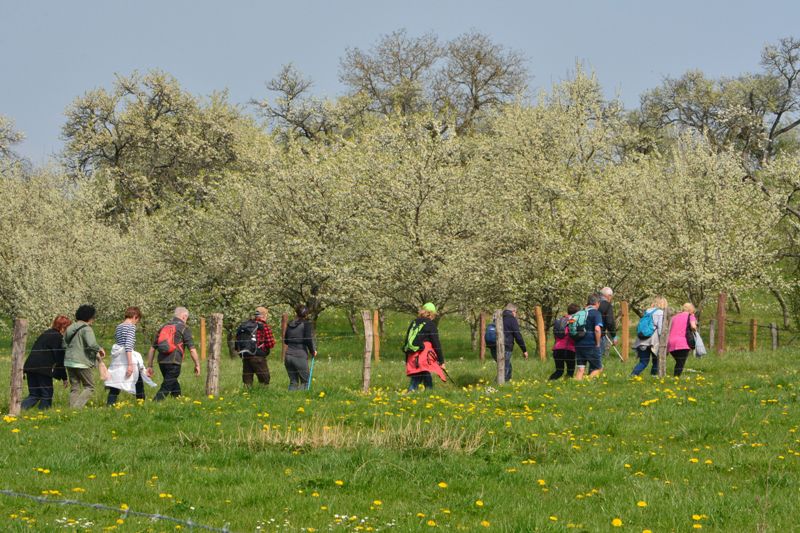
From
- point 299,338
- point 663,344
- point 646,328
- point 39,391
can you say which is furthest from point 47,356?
point 663,344

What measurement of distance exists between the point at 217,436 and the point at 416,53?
62061 mm

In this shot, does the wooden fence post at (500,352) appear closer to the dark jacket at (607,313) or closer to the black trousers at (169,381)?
the dark jacket at (607,313)

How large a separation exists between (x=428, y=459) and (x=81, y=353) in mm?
8256

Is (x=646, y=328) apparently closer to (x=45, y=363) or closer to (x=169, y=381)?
(x=169, y=381)

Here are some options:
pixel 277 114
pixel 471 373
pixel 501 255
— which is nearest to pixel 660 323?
pixel 471 373

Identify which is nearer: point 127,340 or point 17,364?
point 17,364

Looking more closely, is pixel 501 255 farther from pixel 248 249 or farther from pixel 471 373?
pixel 471 373

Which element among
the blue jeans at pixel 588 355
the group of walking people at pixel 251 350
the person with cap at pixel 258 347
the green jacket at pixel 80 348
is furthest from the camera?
the blue jeans at pixel 588 355

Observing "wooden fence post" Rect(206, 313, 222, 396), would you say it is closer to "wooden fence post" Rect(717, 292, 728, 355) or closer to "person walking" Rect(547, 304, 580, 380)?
"person walking" Rect(547, 304, 580, 380)

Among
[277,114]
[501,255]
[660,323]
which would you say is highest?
[277,114]

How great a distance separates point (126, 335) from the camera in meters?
17.7

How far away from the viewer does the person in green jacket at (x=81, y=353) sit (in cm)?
1753

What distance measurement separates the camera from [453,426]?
14.5m

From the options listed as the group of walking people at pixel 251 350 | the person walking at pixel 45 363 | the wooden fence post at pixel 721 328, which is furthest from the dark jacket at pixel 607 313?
the person walking at pixel 45 363
